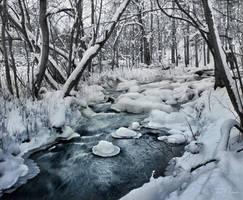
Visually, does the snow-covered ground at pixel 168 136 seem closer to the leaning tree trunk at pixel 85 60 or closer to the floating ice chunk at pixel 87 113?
the floating ice chunk at pixel 87 113

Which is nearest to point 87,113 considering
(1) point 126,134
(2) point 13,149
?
(1) point 126,134

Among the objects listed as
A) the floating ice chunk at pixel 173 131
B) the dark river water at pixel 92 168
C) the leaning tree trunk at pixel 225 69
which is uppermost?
the leaning tree trunk at pixel 225 69

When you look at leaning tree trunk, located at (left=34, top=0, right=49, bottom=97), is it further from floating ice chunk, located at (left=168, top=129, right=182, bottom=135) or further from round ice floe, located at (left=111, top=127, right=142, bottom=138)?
floating ice chunk, located at (left=168, top=129, right=182, bottom=135)

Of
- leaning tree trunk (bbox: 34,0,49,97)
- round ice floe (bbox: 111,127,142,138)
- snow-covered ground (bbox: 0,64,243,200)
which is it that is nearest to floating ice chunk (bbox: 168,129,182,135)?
snow-covered ground (bbox: 0,64,243,200)

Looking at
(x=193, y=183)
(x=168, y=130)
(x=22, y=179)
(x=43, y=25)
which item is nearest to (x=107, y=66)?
(x=43, y=25)

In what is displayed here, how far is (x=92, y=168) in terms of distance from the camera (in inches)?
122

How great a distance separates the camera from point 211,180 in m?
1.72

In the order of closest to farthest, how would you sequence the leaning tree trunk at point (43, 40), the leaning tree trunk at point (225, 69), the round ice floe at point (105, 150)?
the leaning tree trunk at point (225, 69) < the round ice floe at point (105, 150) < the leaning tree trunk at point (43, 40)

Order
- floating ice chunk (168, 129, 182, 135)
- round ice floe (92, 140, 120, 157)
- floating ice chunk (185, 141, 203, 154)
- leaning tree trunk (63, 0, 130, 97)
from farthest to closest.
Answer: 1. leaning tree trunk (63, 0, 130, 97)
2. floating ice chunk (168, 129, 182, 135)
3. round ice floe (92, 140, 120, 157)
4. floating ice chunk (185, 141, 203, 154)

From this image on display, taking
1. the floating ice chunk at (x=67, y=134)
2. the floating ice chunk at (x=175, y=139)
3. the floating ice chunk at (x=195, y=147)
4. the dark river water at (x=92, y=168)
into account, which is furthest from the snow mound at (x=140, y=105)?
the floating ice chunk at (x=195, y=147)

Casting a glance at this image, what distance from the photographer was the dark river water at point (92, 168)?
2.57 metres

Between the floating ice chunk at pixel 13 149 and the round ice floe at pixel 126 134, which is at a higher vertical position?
the floating ice chunk at pixel 13 149

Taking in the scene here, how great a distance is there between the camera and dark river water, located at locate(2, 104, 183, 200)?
101 inches

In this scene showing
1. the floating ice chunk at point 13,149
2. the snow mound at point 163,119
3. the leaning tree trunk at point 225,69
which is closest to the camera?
the leaning tree trunk at point 225,69
